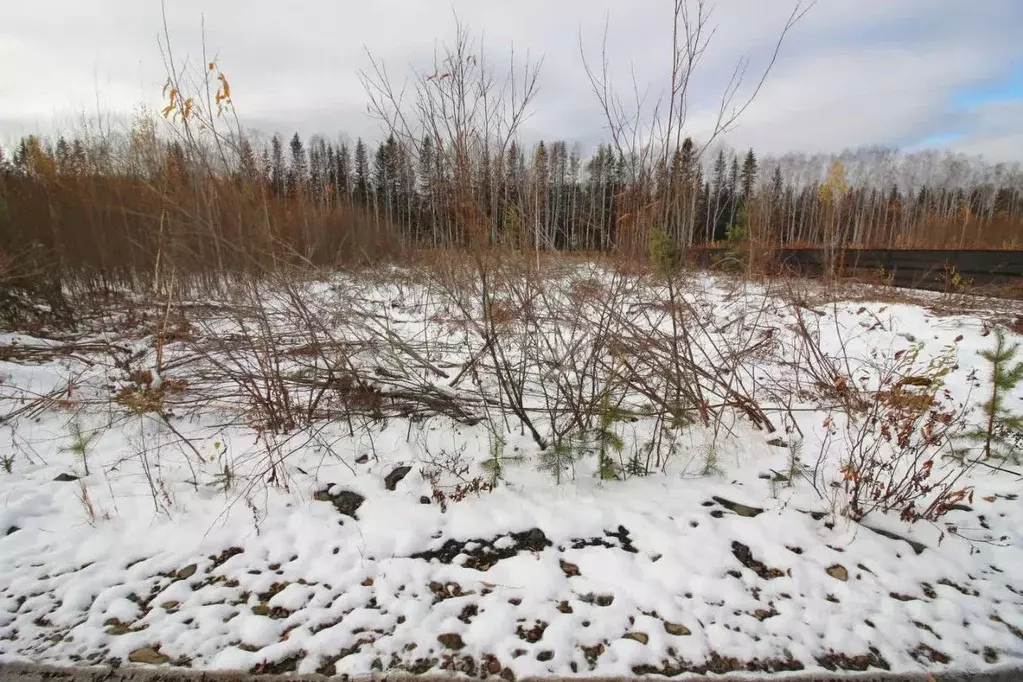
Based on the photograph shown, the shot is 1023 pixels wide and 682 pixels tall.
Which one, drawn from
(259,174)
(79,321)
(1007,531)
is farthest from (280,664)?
(79,321)

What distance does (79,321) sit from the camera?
676 cm

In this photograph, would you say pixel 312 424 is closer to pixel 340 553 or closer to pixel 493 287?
pixel 340 553

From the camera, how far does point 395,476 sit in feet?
10.6

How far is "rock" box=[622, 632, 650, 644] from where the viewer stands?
2.00 meters

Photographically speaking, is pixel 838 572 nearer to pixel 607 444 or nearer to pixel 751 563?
pixel 751 563

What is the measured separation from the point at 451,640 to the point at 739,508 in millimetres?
1871

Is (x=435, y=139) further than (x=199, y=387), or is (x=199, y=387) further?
(x=199, y=387)

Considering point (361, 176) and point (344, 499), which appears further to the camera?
point (361, 176)

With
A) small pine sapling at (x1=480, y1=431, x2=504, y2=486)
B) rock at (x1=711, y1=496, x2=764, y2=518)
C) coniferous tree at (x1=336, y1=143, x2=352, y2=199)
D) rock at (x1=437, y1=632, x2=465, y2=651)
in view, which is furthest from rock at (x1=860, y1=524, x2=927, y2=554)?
coniferous tree at (x1=336, y1=143, x2=352, y2=199)

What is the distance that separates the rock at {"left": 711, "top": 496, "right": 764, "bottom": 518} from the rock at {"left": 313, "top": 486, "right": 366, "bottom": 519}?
2245mm

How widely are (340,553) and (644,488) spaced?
6.18ft

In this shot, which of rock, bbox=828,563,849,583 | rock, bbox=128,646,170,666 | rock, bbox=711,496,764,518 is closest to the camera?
rock, bbox=128,646,170,666

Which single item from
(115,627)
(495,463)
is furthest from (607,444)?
(115,627)

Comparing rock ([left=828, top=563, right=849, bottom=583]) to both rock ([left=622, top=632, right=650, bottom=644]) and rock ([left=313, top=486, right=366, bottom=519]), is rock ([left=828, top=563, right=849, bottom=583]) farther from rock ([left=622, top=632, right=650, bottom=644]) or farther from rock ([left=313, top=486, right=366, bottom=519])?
rock ([left=313, top=486, right=366, bottom=519])
